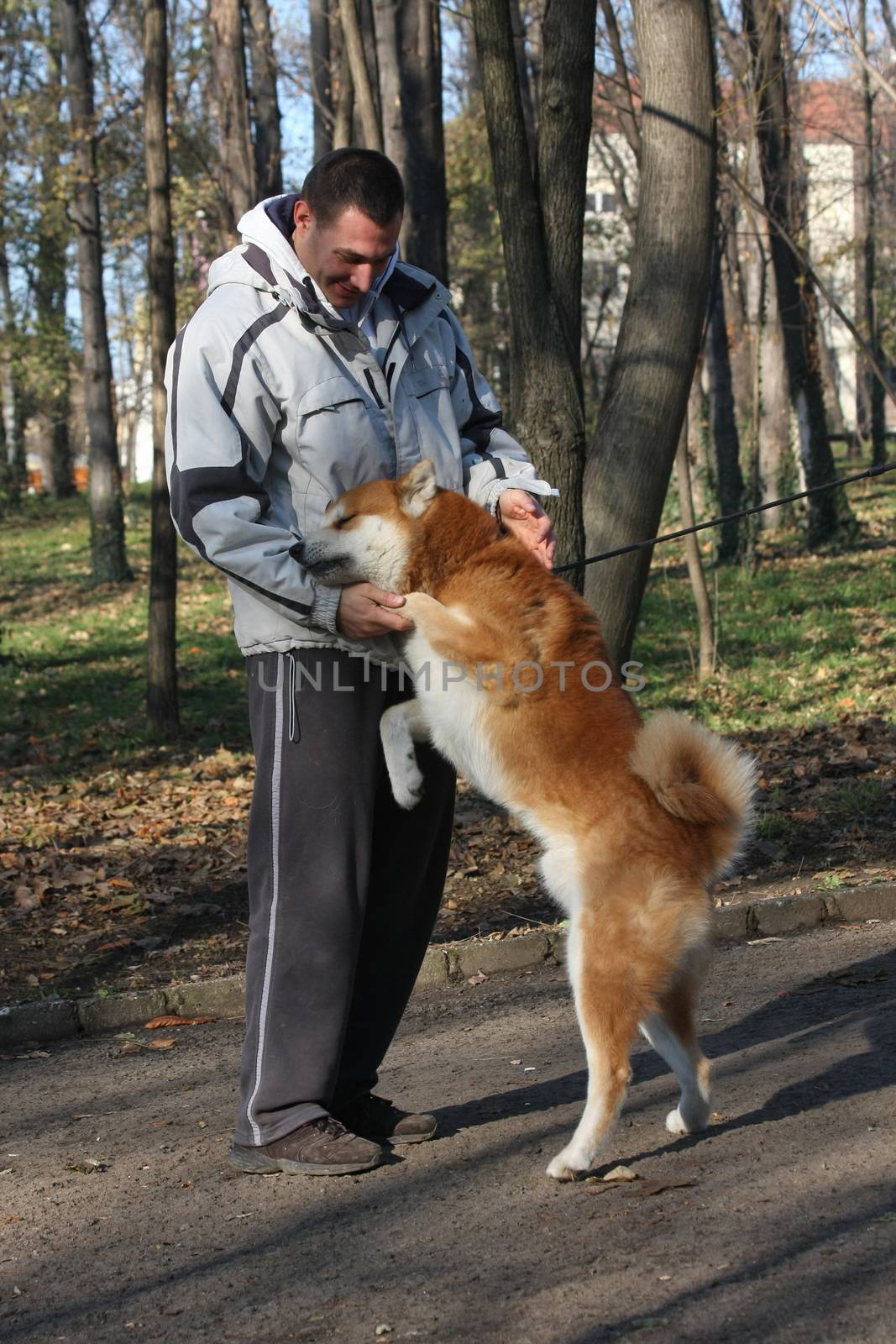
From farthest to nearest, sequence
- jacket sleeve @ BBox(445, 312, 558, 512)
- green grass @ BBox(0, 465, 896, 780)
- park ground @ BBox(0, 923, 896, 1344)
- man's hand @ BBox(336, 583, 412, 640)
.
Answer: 1. green grass @ BBox(0, 465, 896, 780)
2. jacket sleeve @ BBox(445, 312, 558, 512)
3. man's hand @ BBox(336, 583, 412, 640)
4. park ground @ BBox(0, 923, 896, 1344)

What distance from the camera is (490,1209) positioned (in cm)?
328

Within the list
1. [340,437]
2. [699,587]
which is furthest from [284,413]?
[699,587]

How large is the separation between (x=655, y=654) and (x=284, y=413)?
939 centimetres

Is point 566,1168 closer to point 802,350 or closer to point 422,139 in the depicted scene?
point 422,139

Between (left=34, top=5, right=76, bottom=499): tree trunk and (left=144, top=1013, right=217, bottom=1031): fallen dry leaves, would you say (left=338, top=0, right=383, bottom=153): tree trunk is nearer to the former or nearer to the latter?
(left=144, top=1013, right=217, bottom=1031): fallen dry leaves

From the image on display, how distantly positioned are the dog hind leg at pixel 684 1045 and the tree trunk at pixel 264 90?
53.1 ft

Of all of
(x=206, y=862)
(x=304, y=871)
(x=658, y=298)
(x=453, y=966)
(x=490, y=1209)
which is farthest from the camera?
(x=206, y=862)

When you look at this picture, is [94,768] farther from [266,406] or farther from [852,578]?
[852,578]

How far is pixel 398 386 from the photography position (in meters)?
3.64

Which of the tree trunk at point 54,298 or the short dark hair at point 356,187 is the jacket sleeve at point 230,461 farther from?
the tree trunk at point 54,298

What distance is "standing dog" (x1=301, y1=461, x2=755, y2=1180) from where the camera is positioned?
3.33 metres

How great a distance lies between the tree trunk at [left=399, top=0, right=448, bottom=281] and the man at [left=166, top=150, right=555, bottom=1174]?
7481 millimetres

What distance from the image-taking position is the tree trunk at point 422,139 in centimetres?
1082

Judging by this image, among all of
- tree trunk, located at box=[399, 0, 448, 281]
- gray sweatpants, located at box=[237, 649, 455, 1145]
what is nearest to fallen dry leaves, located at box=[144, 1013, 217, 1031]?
gray sweatpants, located at box=[237, 649, 455, 1145]
